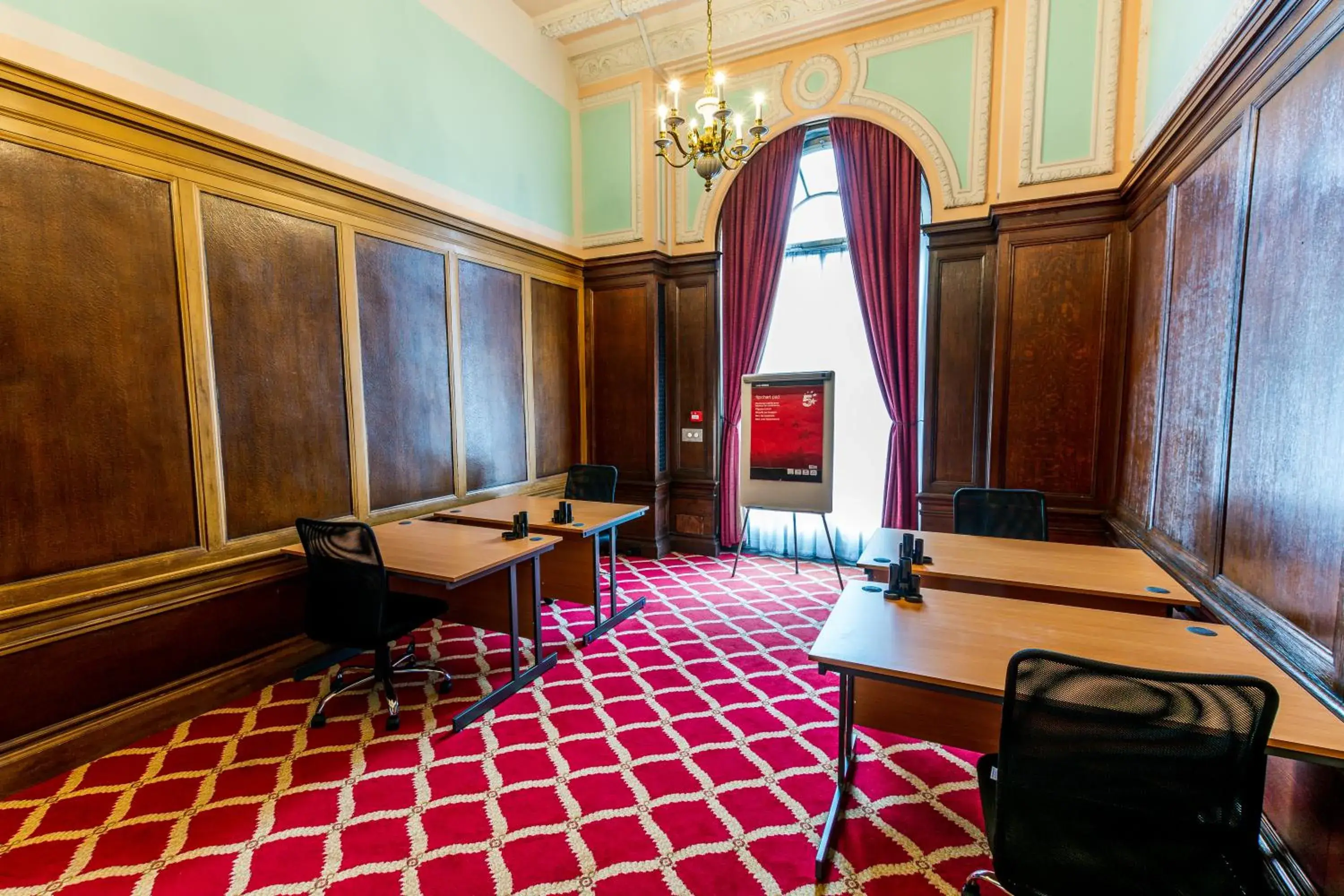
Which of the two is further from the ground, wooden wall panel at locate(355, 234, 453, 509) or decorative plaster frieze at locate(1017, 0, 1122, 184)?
decorative plaster frieze at locate(1017, 0, 1122, 184)

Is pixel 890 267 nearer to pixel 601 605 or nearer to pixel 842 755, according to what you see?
pixel 601 605

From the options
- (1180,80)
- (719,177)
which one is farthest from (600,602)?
(1180,80)

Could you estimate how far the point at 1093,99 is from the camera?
12.7 ft

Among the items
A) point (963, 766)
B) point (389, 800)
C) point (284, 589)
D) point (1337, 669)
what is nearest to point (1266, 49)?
point (1337, 669)

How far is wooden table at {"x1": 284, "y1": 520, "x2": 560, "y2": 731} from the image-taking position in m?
2.78

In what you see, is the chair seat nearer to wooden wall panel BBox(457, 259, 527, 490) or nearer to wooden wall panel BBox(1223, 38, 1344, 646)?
wooden wall panel BBox(457, 259, 527, 490)

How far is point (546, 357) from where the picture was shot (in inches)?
214

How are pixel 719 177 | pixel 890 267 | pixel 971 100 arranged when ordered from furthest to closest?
pixel 719 177, pixel 890 267, pixel 971 100

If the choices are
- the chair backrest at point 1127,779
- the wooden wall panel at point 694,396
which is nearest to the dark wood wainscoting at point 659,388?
the wooden wall panel at point 694,396

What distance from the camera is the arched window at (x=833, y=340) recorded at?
5199 mm

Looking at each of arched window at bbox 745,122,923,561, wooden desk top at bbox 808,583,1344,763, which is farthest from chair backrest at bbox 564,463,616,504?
wooden desk top at bbox 808,583,1344,763

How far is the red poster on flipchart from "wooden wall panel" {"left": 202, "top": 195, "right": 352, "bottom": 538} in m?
3.18

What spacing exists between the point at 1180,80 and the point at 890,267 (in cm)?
216

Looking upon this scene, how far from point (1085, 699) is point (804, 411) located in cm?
368
